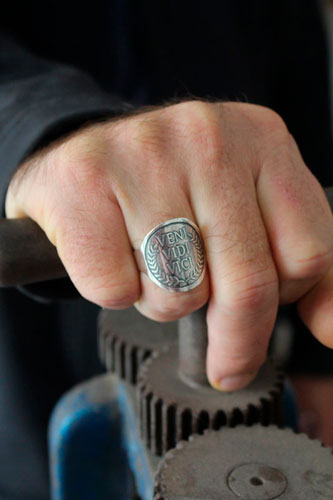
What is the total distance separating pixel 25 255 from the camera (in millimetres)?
459

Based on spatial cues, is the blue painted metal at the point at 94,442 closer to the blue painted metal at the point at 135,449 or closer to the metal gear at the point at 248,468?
the blue painted metal at the point at 135,449

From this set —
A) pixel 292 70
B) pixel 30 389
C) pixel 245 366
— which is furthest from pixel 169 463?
pixel 292 70

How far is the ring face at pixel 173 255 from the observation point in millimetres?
432

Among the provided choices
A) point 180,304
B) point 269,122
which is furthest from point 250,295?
point 269,122

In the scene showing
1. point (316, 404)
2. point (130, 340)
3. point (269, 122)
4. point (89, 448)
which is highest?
point (269, 122)

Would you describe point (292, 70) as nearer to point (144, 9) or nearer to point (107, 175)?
point (144, 9)

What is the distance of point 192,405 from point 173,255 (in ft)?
0.51

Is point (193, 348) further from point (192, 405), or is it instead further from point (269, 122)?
point (269, 122)

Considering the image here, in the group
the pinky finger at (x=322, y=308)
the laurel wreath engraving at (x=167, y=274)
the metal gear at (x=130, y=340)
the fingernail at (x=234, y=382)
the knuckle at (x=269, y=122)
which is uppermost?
the knuckle at (x=269, y=122)

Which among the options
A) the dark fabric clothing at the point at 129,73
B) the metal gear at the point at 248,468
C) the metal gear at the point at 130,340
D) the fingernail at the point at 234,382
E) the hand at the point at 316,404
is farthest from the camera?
the hand at the point at 316,404

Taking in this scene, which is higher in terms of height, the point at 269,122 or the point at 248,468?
the point at 269,122

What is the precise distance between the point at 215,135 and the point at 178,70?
2.38 ft

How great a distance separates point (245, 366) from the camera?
0.50 m

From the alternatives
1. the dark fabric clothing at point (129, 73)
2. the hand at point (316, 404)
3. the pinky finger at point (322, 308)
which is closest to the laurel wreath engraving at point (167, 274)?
the pinky finger at point (322, 308)
